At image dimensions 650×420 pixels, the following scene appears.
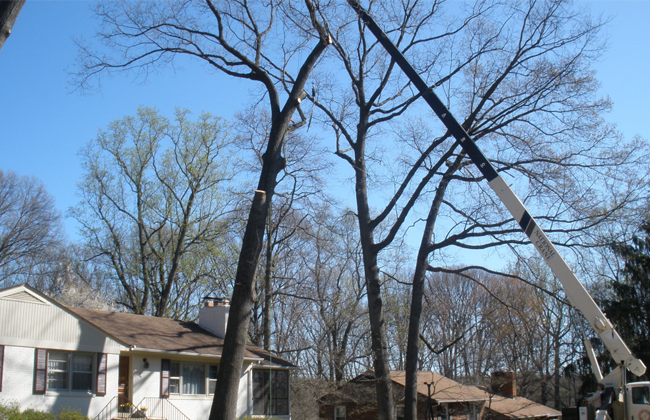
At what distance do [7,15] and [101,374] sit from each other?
13723mm

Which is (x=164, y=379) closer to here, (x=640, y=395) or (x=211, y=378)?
(x=211, y=378)

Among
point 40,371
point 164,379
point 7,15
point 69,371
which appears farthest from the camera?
point 164,379

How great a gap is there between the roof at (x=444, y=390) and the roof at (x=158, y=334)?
682cm

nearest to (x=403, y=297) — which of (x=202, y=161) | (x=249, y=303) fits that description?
(x=202, y=161)

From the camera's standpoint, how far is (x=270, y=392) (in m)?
24.0

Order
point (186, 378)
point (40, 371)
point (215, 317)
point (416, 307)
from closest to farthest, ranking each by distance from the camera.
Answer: point (416, 307) → point (40, 371) → point (186, 378) → point (215, 317)

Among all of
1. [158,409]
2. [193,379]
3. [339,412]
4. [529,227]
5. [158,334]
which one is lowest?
[339,412]

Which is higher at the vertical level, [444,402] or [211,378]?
[211,378]

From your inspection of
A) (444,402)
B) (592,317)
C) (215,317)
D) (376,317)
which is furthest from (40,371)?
(444,402)

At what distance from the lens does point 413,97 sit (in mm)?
14812

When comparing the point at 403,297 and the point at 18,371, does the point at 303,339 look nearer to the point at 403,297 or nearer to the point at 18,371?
the point at 403,297

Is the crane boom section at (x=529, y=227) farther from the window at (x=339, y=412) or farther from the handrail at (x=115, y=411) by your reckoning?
the window at (x=339, y=412)

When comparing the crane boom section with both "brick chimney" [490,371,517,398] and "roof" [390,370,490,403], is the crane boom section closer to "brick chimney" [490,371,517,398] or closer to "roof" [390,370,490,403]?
"roof" [390,370,490,403]

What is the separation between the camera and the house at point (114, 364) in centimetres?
1596
